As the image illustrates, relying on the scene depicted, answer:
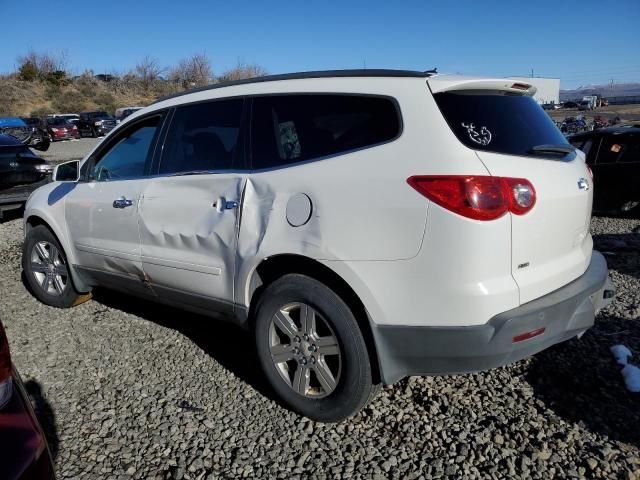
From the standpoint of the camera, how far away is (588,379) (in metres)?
3.16

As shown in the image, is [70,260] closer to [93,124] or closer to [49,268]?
[49,268]

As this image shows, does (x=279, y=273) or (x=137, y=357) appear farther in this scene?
(x=137, y=357)

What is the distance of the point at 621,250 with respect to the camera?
6199mm

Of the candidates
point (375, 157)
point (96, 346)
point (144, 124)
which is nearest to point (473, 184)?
point (375, 157)

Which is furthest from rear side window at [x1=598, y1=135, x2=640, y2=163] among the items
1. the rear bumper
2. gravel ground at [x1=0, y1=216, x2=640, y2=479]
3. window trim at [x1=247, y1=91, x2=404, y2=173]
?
window trim at [x1=247, y1=91, x2=404, y2=173]

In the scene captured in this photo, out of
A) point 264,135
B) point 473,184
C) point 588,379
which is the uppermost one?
point 264,135

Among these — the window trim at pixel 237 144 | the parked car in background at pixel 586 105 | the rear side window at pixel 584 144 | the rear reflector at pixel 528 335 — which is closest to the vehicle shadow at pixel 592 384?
the rear reflector at pixel 528 335

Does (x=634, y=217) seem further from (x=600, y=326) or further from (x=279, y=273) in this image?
(x=279, y=273)

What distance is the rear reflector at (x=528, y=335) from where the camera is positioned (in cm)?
237

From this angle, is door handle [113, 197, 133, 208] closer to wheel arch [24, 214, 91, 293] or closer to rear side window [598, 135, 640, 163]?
wheel arch [24, 214, 91, 293]

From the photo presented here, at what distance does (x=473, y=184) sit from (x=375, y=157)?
19.2 inches

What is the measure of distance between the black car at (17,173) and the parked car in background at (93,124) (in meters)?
29.5

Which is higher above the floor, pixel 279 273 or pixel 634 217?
pixel 279 273

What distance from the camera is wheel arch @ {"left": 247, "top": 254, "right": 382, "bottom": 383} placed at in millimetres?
2609
